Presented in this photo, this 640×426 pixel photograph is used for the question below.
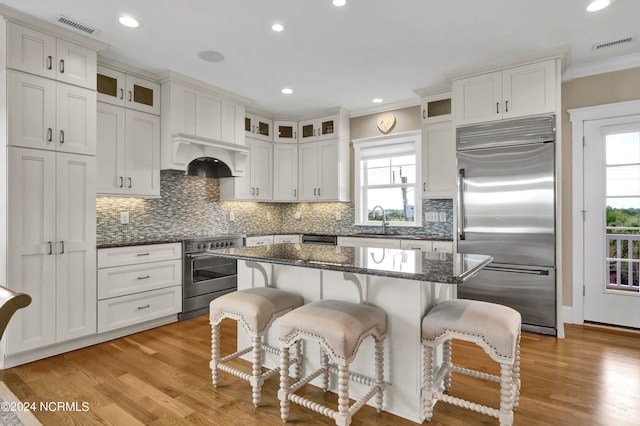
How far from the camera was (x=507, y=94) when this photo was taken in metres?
3.57

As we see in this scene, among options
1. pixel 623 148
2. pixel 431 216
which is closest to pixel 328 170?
pixel 431 216

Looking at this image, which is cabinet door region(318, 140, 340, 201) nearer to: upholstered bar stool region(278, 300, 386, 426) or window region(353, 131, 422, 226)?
window region(353, 131, 422, 226)

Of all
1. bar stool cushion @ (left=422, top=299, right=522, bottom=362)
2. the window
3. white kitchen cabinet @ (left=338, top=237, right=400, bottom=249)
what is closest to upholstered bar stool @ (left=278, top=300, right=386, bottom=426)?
bar stool cushion @ (left=422, top=299, right=522, bottom=362)

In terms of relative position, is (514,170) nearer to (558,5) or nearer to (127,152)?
(558,5)

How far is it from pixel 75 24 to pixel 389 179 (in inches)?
154

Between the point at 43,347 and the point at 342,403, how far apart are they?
2.59m

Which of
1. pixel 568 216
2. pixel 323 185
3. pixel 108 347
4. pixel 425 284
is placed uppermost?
pixel 323 185

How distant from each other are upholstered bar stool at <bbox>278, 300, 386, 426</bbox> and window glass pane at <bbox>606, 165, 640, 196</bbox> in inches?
123

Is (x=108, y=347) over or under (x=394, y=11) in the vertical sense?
under

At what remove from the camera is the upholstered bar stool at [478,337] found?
173cm

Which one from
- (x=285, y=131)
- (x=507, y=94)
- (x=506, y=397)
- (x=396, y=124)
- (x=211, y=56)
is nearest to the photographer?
(x=506, y=397)

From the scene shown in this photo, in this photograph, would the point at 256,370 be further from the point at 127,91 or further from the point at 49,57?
the point at 127,91

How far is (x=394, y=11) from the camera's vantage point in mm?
2684

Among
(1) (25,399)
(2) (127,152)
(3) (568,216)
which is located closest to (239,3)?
(2) (127,152)
